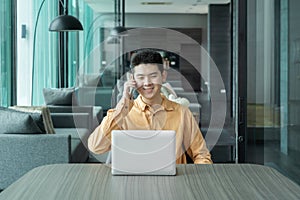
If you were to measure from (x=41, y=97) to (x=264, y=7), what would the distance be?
3.74 metres

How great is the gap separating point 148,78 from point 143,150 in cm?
34

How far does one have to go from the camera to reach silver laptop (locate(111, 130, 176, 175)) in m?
1.57

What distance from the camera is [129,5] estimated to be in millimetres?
11828

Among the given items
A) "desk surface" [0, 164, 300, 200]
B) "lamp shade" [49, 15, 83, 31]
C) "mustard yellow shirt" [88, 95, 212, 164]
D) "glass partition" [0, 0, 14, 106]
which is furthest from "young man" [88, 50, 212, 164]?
"lamp shade" [49, 15, 83, 31]

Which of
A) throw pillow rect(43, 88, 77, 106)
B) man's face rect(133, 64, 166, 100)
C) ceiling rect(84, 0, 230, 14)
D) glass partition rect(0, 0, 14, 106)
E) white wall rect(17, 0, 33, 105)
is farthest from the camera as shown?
ceiling rect(84, 0, 230, 14)

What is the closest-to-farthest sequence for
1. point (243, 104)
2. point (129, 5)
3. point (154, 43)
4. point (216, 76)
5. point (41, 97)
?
point (243, 104) → point (41, 97) → point (216, 76) → point (129, 5) → point (154, 43)

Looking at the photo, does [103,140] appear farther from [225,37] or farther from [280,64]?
[225,37]

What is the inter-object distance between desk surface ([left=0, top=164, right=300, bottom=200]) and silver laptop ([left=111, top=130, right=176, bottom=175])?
1.4 inches

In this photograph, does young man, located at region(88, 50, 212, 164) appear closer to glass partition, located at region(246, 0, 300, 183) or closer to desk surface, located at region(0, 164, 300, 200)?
desk surface, located at region(0, 164, 300, 200)

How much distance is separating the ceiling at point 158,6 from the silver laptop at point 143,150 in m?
9.42

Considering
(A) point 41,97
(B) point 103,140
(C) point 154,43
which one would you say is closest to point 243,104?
(B) point 103,140

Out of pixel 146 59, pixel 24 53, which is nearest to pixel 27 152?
pixel 146 59

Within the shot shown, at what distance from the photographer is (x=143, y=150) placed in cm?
157

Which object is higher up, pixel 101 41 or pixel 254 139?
pixel 101 41
